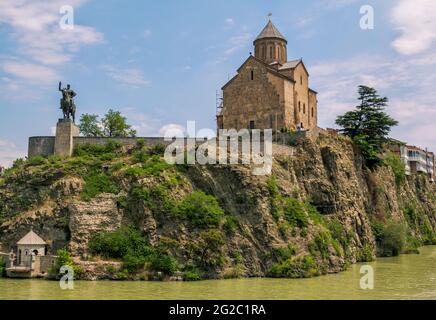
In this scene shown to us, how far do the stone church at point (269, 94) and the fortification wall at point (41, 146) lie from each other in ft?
50.2

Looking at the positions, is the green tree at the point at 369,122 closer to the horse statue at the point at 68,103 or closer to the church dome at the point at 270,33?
the church dome at the point at 270,33

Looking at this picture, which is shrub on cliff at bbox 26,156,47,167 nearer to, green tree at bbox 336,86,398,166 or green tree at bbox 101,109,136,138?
green tree at bbox 101,109,136,138

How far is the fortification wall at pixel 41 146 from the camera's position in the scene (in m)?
34.7

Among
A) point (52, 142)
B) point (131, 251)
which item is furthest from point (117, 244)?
point (52, 142)

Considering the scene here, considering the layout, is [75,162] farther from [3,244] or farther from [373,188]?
[373,188]

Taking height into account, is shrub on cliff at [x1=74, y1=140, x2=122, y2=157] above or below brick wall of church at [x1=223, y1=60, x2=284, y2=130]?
below

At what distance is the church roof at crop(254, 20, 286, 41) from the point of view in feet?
154

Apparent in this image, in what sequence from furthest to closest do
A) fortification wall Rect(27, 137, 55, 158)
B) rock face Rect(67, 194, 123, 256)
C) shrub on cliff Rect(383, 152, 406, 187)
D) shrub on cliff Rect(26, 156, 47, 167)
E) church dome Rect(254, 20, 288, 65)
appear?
shrub on cliff Rect(383, 152, 406, 187) < church dome Rect(254, 20, 288, 65) < fortification wall Rect(27, 137, 55, 158) < shrub on cliff Rect(26, 156, 47, 167) < rock face Rect(67, 194, 123, 256)

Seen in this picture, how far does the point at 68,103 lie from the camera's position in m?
34.3

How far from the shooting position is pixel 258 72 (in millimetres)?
43250

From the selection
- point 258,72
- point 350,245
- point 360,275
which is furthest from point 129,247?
point 258,72

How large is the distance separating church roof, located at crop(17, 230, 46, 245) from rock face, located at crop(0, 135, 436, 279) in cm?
70
